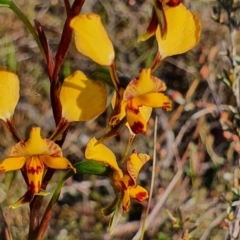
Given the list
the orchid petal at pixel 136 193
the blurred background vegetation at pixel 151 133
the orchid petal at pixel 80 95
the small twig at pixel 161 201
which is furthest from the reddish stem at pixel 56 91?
the small twig at pixel 161 201

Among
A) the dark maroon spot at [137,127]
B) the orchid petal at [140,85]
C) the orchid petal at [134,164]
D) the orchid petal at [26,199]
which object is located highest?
the orchid petal at [140,85]

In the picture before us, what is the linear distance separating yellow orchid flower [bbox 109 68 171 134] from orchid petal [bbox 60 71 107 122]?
0.02 meters

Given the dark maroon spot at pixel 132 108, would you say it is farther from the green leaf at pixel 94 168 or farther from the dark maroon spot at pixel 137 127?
the green leaf at pixel 94 168

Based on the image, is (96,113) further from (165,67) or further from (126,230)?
(165,67)

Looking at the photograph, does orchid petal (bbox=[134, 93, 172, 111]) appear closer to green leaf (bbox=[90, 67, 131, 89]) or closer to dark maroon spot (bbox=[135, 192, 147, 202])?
green leaf (bbox=[90, 67, 131, 89])

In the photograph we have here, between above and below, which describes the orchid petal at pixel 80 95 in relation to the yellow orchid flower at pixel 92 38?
below

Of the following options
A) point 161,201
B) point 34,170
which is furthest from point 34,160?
point 161,201

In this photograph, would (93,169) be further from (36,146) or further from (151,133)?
(151,133)

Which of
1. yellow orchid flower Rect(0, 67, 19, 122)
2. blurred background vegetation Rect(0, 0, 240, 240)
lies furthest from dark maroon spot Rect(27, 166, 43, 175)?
blurred background vegetation Rect(0, 0, 240, 240)

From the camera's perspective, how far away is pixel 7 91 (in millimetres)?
913

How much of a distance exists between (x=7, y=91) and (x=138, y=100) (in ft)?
0.61

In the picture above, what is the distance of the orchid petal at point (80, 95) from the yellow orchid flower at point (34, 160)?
0.17ft

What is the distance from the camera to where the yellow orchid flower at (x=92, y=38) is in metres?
0.81

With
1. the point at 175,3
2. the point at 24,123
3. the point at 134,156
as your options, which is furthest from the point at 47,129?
the point at 175,3
